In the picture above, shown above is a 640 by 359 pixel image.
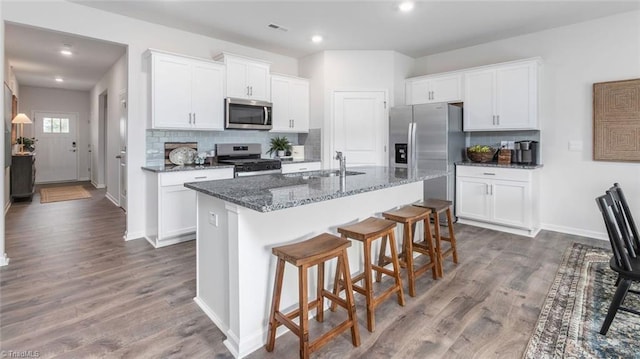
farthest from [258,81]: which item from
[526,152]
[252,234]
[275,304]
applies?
[526,152]

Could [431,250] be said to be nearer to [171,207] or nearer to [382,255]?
[382,255]

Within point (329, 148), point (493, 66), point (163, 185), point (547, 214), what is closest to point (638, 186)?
point (547, 214)

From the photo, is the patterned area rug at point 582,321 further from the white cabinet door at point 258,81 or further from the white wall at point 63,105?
the white wall at point 63,105

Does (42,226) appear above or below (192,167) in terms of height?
below

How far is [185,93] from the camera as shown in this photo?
4.05 m

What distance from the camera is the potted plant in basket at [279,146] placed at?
526 cm

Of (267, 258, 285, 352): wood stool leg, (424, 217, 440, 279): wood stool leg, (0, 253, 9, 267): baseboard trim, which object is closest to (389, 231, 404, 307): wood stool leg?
(424, 217, 440, 279): wood stool leg

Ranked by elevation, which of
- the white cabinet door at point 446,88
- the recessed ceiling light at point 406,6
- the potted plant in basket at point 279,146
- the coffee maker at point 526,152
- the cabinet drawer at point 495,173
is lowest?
the cabinet drawer at point 495,173

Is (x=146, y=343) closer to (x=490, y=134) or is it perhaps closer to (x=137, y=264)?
(x=137, y=264)

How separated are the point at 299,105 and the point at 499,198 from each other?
3.19 meters

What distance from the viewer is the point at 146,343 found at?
197 centimetres

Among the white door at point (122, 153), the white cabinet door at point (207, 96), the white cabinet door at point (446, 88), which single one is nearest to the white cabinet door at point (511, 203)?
the white cabinet door at point (446, 88)

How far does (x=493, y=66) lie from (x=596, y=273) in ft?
9.04

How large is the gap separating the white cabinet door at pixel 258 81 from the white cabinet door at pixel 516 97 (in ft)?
10.3
